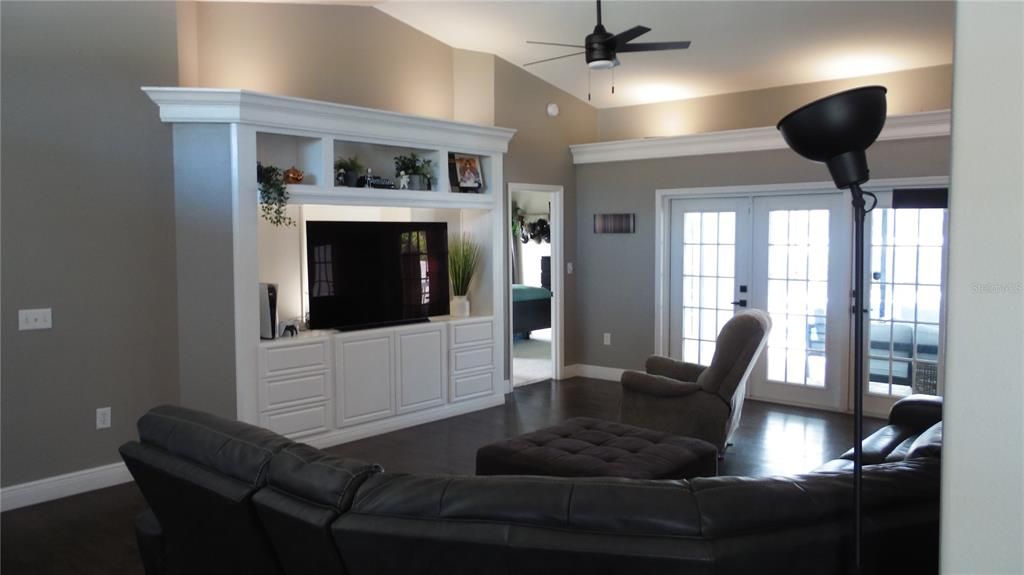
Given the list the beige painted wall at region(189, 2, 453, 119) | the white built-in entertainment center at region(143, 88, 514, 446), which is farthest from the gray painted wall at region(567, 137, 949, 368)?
the beige painted wall at region(189, 2, 453, 119)

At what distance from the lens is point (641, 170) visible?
296 inches

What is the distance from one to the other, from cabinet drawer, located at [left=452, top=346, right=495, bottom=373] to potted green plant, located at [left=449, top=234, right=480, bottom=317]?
1.21ft

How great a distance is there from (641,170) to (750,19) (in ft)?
6.69

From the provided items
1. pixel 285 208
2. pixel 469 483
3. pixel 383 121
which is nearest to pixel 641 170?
pixel 383 121

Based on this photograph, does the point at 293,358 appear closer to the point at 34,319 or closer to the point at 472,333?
the point at 34,319

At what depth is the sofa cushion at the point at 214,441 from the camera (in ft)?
6.81

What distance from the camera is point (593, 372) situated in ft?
26.2

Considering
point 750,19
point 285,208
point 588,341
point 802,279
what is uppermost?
point 750,19

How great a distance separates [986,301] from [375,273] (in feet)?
16.4

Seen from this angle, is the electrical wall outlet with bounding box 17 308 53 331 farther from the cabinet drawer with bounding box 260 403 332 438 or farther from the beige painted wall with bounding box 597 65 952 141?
the beige painted wall with bounding box 597 65 952 141

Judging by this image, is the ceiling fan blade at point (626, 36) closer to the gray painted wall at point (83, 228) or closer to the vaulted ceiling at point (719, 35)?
the vaulted ceiling at point (719, 35)

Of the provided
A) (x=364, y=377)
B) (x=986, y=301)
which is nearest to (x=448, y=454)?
(x=364, y=377)

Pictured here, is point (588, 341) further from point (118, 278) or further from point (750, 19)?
point (118, 278)

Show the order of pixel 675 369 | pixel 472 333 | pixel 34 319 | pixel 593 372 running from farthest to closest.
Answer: pixel 593 372, pixel 472 333, pixel 675 369, pixel 34 319
